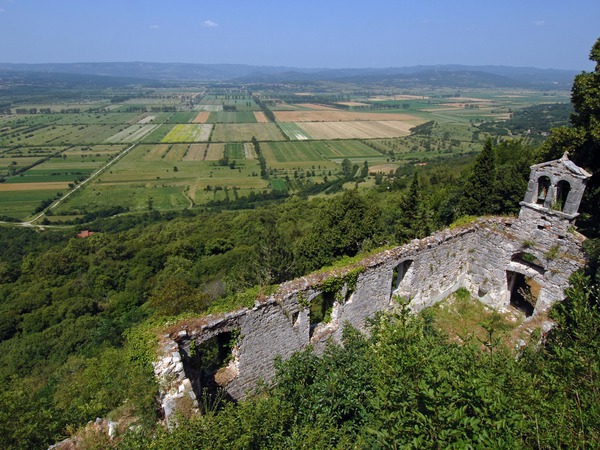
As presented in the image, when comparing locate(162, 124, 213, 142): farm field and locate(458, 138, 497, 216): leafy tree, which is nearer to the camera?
locate(458, 138, 497, 216): leafy tree

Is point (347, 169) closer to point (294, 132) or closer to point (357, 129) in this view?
point (294, 132)

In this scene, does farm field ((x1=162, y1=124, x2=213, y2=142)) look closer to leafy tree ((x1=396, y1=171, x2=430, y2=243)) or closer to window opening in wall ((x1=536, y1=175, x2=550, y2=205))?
leafy tree ((x1=396, y1=171, x2=430, y2=243))

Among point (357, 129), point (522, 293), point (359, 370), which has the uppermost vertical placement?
point (359, 370)

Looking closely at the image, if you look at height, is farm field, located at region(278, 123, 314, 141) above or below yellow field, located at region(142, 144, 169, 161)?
above

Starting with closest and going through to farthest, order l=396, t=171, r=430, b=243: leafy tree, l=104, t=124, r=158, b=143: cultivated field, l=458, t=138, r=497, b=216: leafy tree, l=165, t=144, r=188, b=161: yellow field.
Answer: l=396, t=171, r=430, b=243: leafy tree
l=458, t=138, r=497, b=216: leafy tree
l=165, t=144, r=188, b=161: yellow field
l=104, t=124, r=158, b=143: cultivated field

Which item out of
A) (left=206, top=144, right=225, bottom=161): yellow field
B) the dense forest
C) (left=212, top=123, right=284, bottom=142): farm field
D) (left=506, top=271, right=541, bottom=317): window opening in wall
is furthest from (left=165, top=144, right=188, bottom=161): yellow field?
(left=506, top=271, right=541, bottom=317): window opening in wall

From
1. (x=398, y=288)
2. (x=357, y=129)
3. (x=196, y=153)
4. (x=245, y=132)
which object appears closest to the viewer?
(x=398, y=288)

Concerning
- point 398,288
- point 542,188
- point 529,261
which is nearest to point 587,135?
point 542,188
